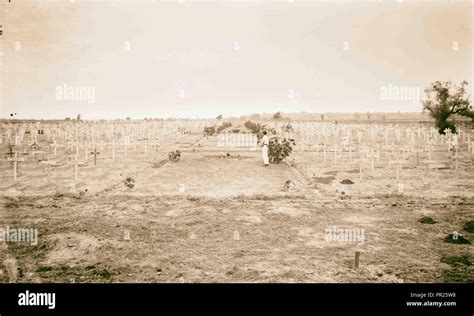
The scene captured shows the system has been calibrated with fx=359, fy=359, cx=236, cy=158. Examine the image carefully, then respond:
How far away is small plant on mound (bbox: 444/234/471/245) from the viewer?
342 inches

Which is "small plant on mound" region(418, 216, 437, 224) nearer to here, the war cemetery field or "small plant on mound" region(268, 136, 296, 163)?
the war cemetery field

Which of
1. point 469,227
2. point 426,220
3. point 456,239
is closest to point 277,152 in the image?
point 426,220

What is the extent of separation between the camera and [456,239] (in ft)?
28.8

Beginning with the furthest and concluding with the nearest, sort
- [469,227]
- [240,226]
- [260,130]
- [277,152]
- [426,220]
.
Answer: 1. [260,130]
2. [277,152]
3. [426,220]
4. [240,226]
5. [469,227]

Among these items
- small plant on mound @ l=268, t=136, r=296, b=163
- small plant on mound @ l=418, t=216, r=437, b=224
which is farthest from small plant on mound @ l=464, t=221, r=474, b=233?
small plant on mound @ l=268, t=136, r=296, b=163

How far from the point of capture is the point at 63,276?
7.09 meters

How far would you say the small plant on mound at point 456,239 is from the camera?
28.5ft

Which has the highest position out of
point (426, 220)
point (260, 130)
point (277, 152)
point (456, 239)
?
point (260, 130)

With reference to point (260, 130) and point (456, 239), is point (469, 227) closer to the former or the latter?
point (456, 239)

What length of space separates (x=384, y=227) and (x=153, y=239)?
20.5 feet
